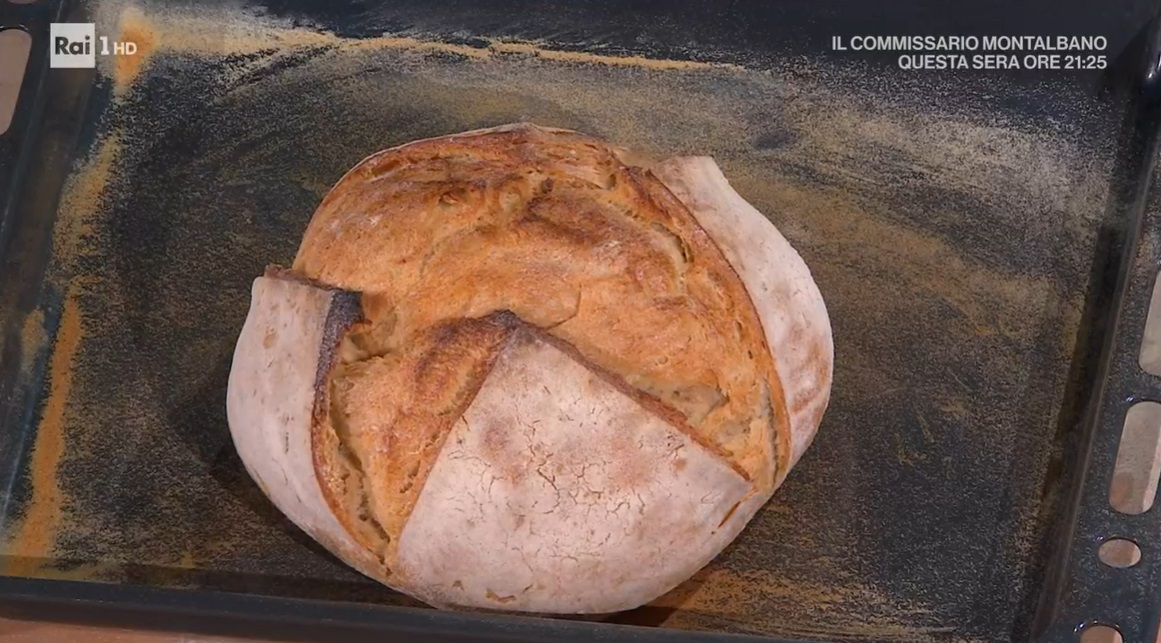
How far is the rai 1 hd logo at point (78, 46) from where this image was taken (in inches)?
64.1

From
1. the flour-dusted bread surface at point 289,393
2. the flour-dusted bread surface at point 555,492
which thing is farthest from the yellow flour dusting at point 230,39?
the flour-dusted bread surface at point 555,492

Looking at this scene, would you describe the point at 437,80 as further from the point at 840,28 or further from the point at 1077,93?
the point at 1077,93

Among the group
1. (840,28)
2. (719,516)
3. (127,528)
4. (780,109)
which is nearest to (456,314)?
(719,516)

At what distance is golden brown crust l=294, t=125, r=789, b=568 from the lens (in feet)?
3.95

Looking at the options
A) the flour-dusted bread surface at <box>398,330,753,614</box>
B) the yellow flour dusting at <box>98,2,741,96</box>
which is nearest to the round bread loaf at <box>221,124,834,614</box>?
the flour-dusted bread surface at <box>398,330,753,614</box>

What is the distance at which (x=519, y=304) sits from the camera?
122cm

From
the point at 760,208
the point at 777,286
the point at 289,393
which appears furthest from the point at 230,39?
the point at 777,286

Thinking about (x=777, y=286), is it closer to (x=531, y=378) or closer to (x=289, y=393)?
(x=531, y=378)

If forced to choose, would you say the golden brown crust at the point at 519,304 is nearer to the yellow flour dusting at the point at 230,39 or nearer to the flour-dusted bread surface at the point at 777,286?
the flour-dusted bread surface at the point at 777,286

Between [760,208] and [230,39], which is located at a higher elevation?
[230,39]

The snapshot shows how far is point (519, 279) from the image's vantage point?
4.05 feet

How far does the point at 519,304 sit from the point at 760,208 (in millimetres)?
503

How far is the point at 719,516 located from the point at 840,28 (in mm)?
778

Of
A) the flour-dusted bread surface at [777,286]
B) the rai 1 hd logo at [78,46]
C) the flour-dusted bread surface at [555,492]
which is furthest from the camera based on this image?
the rai 1 hd logo at [78,46]
